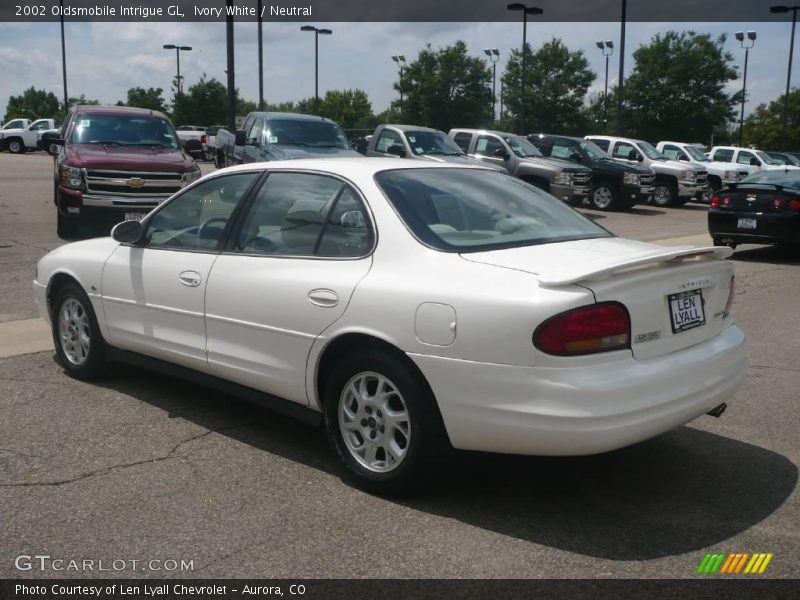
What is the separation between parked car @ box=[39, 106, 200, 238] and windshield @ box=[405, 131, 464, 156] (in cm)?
580

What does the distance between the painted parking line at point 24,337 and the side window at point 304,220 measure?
9.55 feet

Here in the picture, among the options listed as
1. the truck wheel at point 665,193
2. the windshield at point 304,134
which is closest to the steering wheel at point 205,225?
the windshield at point 304,134

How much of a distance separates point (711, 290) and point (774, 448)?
1202 millimetres

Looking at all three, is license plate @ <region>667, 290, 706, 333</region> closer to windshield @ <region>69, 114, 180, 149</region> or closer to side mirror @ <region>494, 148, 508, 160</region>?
windshield @ <region>69, 114, 180, 149</region>

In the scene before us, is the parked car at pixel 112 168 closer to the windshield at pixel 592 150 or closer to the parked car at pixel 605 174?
the parked car at pixel 605 174

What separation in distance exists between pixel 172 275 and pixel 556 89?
7469cm

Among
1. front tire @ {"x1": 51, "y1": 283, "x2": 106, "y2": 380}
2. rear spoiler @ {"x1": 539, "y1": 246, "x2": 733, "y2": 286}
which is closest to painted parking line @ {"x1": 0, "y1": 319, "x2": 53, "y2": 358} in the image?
front tire @ {"x1": 51, "y1": 283, "x2": 106, "y2": 380}

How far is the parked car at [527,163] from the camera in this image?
21062 mm

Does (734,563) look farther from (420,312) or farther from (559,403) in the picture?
(420,312)

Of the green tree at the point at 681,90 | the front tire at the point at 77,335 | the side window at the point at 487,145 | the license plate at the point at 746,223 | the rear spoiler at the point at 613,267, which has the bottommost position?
the front tire at the point at 77,335

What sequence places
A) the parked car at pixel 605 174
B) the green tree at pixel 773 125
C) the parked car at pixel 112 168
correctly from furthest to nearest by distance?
the green tree at pixel 773 125 → the parked car at pixel 605 174 → the parked car at pixel 112 168

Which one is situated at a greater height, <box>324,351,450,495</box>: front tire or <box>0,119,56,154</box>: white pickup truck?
<box>0,119,56,154</box>: white pickup truck

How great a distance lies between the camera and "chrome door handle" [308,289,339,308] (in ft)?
13.8
